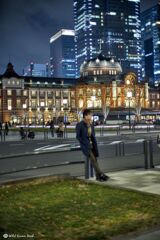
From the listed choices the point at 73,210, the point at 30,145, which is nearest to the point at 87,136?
the point at 73,210

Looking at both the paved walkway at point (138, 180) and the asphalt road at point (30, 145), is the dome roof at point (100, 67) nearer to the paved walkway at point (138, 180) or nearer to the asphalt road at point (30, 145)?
the asphalt road at point (30, 145)

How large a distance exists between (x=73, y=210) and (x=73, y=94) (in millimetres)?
147424

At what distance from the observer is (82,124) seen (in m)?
10.8

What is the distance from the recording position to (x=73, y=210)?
297 inches

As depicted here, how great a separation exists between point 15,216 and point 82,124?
4108 millimetres

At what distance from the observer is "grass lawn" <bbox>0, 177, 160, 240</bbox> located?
20.4ft

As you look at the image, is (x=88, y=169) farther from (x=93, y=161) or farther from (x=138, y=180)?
(x=138, y=180)

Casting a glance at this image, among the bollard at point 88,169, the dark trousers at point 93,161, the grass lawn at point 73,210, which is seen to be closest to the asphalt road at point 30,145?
the bollard at point 88,169

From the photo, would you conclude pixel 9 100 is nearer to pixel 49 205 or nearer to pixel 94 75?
pixel 94 75

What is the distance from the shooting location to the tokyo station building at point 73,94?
140 metres

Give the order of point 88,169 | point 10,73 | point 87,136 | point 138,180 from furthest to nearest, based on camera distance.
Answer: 1. point 10,73
2. point 88,169
3. point 138,180
4. point 87,136

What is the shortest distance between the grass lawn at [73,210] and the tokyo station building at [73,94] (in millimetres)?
126454

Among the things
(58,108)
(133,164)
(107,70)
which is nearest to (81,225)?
(133,164)

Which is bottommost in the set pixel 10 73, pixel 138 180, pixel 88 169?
pixel 138 180
